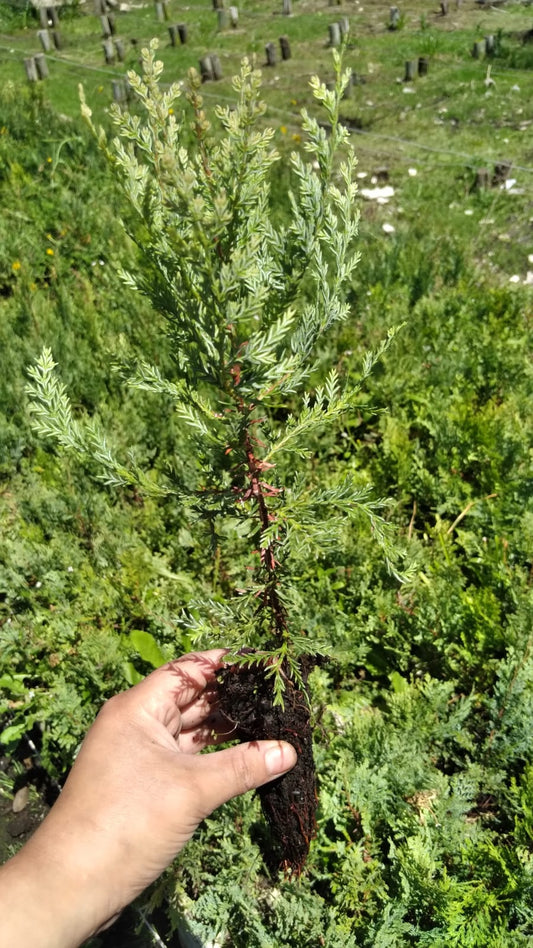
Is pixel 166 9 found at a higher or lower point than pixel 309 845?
higher

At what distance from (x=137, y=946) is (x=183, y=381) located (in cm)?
258

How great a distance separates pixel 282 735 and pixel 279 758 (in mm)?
87

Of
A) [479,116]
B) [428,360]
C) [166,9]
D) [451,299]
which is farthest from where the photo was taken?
[166,9]

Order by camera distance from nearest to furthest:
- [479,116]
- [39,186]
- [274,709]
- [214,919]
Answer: [274,709] → [214,919] → [39,186] → [479,116]

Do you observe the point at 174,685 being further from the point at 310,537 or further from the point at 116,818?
the point at 310,537

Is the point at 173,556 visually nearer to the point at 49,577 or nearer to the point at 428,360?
the point at 49,577

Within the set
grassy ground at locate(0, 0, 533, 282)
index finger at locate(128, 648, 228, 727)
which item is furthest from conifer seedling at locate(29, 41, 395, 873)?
grassy ground at locate(0, 0, 533, 282)

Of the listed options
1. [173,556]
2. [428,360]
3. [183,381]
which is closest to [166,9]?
[428,360]

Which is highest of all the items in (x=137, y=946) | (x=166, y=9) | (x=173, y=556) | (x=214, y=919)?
(x=166, y=9)

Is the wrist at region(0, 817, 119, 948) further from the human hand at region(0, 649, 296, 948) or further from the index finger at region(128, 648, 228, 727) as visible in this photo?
the index finger at region(128, 648, 228, 727)

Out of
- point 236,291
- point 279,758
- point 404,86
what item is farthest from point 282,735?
point 404,86

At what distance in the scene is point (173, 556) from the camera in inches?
149

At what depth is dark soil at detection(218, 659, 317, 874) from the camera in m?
2.32

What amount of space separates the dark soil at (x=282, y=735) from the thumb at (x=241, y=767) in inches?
2.9
